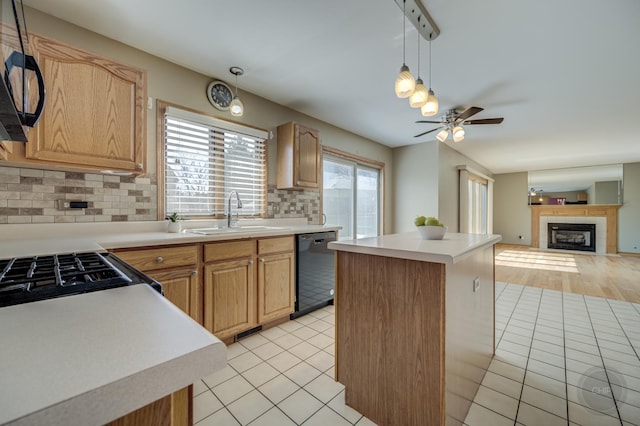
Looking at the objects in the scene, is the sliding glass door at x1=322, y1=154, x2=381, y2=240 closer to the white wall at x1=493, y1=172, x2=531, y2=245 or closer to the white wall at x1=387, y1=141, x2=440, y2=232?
the white wall at x1=387, y1=141, x2=440, y2=232

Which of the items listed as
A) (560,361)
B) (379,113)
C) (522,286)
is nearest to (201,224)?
(379,113)

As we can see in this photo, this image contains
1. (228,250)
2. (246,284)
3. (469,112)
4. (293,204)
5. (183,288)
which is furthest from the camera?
(293,204)

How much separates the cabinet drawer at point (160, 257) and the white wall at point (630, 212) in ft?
33.1

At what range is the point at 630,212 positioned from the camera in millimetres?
6832

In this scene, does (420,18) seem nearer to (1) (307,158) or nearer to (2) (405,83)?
(2) (405,83)

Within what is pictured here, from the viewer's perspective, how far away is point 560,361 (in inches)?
80.1

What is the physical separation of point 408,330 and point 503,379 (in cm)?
110

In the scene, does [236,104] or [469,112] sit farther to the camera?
[469,112]

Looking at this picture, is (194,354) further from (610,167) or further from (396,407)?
(610,167)

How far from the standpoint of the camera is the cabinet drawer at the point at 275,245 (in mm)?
2403

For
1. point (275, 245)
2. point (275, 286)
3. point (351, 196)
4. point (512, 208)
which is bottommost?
point (275, 286)

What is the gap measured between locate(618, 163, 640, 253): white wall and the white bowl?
8.68m

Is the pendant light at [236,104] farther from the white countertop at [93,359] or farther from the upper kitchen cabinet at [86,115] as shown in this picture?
the white countertop at [93,359]

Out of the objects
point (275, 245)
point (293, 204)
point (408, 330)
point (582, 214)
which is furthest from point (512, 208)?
point (408, 330)
